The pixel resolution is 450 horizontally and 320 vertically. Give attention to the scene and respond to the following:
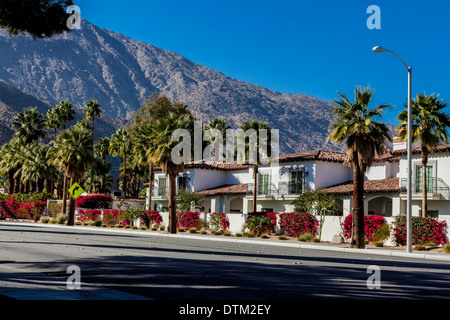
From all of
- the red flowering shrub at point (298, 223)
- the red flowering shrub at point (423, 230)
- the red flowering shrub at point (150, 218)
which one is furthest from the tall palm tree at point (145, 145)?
the red flowering shrub at point (423, 230)

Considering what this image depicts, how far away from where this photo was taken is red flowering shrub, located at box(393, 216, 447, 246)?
29688mm

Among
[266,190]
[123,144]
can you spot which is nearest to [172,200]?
[266,190]

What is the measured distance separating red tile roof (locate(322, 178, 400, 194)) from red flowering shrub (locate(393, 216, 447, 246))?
7.52 metres

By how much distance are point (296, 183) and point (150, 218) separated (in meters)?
13.7

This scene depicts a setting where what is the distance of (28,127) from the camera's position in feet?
254

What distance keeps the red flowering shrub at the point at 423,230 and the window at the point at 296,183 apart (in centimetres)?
1481

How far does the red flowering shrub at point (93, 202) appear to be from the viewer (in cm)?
6081

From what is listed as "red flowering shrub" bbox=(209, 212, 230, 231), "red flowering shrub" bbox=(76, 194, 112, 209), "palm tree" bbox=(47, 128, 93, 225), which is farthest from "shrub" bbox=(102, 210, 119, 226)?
"red flowering shrub" bbox=(209, 212, 230, 231)

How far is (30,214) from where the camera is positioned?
209 feet

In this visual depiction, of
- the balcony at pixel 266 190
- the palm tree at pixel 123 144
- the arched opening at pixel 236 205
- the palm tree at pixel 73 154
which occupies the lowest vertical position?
the arched opening at pixel 236 205

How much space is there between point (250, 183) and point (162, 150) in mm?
14102

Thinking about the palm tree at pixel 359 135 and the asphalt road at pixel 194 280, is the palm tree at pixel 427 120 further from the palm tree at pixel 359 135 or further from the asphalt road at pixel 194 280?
the asphalt road at pixel 194 280
